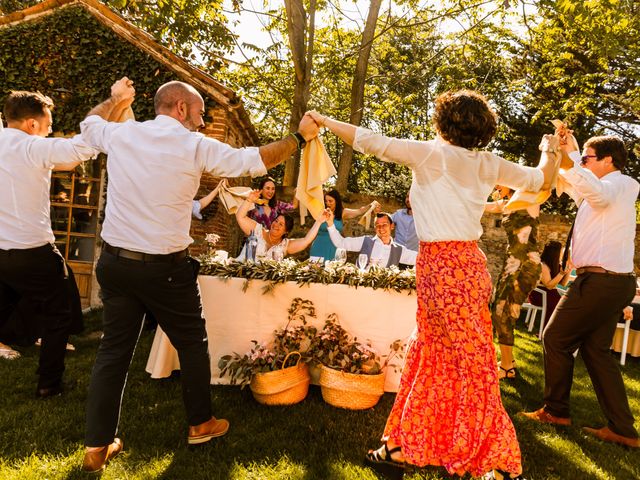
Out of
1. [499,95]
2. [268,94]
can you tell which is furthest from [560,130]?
[499,95]

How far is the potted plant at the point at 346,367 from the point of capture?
3383 millimetres

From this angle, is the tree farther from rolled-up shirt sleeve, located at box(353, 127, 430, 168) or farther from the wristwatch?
rolled-up shirt sleeve, located at box(353, 127, 430, 168)

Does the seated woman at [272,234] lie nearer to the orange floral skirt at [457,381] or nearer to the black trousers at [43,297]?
the black trousers at [43,297]

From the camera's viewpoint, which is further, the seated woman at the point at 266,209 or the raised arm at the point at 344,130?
the seated woman at the point at 266,209

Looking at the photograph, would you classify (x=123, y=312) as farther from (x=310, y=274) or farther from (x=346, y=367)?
(x=346, y=367)

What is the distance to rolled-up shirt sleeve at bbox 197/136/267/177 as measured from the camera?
237 cm

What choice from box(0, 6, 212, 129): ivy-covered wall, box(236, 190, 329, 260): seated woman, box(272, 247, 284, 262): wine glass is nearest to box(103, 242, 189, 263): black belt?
box(272, 247, 284, 262): wine glass

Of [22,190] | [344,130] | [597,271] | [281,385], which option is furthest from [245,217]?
[597,271]

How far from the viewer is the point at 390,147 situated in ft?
7.27

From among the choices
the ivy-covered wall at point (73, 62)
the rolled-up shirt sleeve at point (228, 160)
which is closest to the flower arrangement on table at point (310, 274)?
the rolled-up shirt sleeve at point (228, 160)

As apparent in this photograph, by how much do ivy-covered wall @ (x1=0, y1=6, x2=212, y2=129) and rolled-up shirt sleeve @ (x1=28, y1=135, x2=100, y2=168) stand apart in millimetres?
4517

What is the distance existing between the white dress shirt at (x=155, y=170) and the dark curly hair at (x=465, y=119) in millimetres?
953

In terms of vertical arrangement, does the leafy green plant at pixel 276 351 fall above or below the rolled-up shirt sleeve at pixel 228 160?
below

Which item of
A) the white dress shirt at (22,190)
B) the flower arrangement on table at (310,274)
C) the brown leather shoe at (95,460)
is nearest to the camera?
the brown leather shoe at (95,460)
